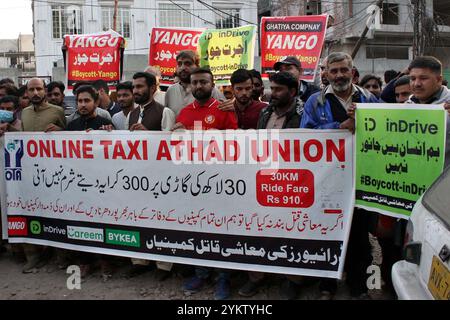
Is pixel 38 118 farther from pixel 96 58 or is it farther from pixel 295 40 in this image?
pixel 295 40

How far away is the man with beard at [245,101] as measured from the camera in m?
4.67

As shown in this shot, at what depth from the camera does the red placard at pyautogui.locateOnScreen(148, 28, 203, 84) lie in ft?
26.5

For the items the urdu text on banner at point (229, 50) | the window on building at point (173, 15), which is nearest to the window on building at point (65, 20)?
the window on building at point (173, 15)

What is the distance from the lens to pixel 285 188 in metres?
3.85

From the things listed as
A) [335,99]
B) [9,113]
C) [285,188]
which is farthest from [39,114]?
[335,99]

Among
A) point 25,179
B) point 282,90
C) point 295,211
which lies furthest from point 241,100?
point 25,179

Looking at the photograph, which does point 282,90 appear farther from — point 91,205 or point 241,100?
point 91,205

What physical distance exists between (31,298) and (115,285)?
0.75m

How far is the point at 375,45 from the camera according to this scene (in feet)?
83.7

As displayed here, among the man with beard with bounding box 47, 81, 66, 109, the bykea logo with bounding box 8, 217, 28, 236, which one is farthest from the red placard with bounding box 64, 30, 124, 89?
the bykea logo with bounding box 8, 217, 28, 236

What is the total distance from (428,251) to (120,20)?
2719 centimetres

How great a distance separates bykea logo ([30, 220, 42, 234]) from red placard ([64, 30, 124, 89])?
3344 millimetres

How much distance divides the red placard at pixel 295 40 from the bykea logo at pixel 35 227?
4161 millimetres

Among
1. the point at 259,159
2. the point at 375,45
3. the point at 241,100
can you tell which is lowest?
the point at 259,159
